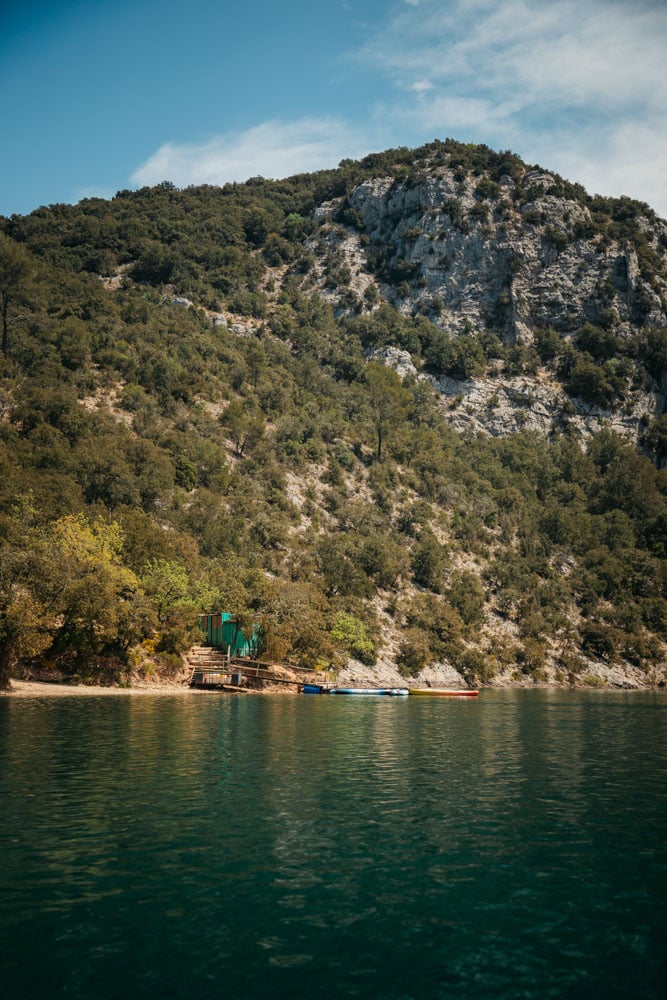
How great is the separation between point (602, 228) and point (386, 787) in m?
171

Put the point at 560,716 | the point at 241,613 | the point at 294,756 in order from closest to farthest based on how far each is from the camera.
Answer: the point at 294,756 < the point at 560,716 < the point at 241,613

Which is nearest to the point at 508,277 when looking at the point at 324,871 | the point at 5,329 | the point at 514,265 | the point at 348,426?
the point at 514,265

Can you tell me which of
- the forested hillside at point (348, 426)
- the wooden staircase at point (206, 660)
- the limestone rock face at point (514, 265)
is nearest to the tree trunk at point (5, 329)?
the forested hillside at point (348, 426)

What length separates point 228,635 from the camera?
70000mm

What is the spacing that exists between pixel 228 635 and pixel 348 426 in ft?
210

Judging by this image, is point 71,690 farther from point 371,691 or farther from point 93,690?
point 371,691

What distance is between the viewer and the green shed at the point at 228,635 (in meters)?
69.8

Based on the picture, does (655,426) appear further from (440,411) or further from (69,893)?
(69,893)

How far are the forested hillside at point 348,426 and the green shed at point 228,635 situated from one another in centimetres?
142

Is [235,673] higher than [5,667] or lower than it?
lower

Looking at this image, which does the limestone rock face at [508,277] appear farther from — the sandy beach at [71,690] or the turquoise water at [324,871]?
the turquoise water at [324,871]

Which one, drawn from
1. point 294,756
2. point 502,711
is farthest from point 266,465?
point 294,756

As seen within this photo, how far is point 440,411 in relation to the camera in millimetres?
145750

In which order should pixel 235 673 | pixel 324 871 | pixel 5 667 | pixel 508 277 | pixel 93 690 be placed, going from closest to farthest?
pixel 324 871, pixel 5 667, pixel 93 690, pixel 235 673, pixel 508 277
